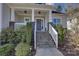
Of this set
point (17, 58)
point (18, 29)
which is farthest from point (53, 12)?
point (17, 58)

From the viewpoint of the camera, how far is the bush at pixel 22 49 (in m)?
7.02

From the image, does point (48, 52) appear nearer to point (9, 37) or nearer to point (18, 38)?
point (18, 38)

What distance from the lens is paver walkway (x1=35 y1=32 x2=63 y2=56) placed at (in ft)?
23.5

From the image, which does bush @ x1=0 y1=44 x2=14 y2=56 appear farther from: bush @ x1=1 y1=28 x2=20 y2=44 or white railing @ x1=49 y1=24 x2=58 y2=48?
white railing @ x1=49 y1=24 x2=58 y2=48

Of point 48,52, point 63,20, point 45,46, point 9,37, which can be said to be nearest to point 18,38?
point 9,37

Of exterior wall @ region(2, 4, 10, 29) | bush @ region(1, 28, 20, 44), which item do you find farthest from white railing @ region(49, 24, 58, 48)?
exterior wall @ region(2, 4, 10, 29)

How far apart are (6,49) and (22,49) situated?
1.76 feet

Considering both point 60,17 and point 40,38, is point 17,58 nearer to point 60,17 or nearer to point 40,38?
point 40,38

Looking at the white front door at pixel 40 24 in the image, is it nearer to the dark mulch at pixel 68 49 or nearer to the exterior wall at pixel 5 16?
the dark mulch at pixel 68 49

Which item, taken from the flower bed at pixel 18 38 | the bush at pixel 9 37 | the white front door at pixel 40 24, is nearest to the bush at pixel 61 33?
the white front door at pixel 40 24

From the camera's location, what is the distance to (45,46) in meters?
7.41

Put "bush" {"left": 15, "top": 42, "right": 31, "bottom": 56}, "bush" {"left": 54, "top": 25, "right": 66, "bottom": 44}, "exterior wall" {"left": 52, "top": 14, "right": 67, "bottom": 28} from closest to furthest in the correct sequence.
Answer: "bush" {"left": 15, "top": 42, "right": 31, "bottom": 56} < "bush" {"left": 54, "top": 25, "right": 66, "bottom": 44} < "exterior wall" {"left": 52, "top": 14, "right": 67, "bottom": 28}

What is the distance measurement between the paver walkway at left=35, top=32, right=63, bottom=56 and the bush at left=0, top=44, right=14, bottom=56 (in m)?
0.90

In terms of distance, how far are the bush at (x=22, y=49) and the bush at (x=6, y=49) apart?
0.61 feet
